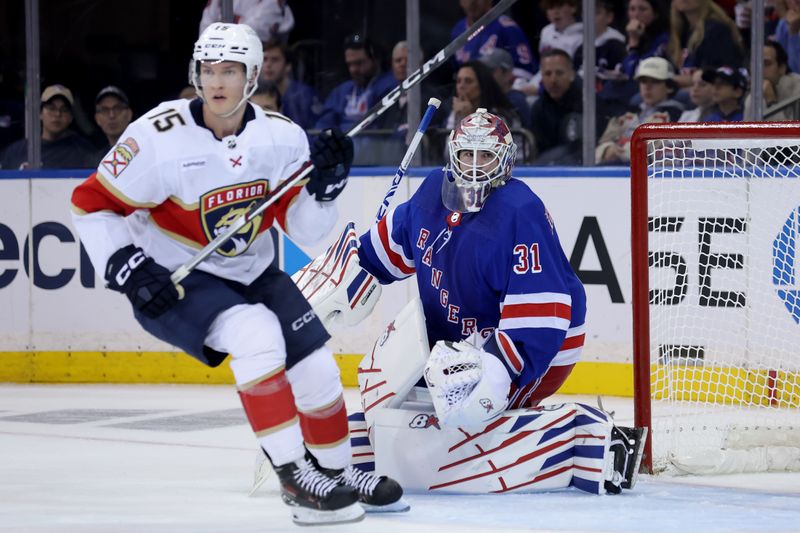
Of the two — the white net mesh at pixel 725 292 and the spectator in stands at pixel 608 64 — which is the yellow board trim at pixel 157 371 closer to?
the white net mesh at pixel 725 292

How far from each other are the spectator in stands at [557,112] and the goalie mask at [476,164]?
226cm

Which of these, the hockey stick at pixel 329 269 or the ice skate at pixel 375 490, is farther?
the hockey stick at pixel 329 269

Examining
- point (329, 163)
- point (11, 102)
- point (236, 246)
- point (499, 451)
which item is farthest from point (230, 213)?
point (11, 102)

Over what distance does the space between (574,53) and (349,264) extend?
2.40 metres

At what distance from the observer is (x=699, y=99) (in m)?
6.32

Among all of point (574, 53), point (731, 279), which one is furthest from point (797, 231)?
point (574, 53)

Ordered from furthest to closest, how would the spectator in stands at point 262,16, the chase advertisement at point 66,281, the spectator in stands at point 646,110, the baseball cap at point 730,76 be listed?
the spectator in stands at point 262,16 → the chase advertisement at point 66,281 → the spectator in stands at point 646,110 → the baseball cap at point 730,76

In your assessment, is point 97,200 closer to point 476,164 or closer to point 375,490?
point 375,490

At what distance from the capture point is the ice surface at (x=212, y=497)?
12.0 ft

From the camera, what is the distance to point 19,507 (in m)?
3.93

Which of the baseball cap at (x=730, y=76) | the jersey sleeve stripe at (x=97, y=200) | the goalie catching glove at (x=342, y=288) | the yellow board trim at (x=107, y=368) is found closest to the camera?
the jersey sleeve stripe at (x=97, y=200)

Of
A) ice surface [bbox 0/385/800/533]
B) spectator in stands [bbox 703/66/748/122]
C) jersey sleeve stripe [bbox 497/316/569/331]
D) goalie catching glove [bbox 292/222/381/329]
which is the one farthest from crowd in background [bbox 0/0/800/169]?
Answer: jersey sleeve stripe [bbox 497/316/569/331]

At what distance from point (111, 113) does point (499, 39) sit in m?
1.78

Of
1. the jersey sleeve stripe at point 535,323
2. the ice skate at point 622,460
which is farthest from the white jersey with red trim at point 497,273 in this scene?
the ice skate at point 622,460
